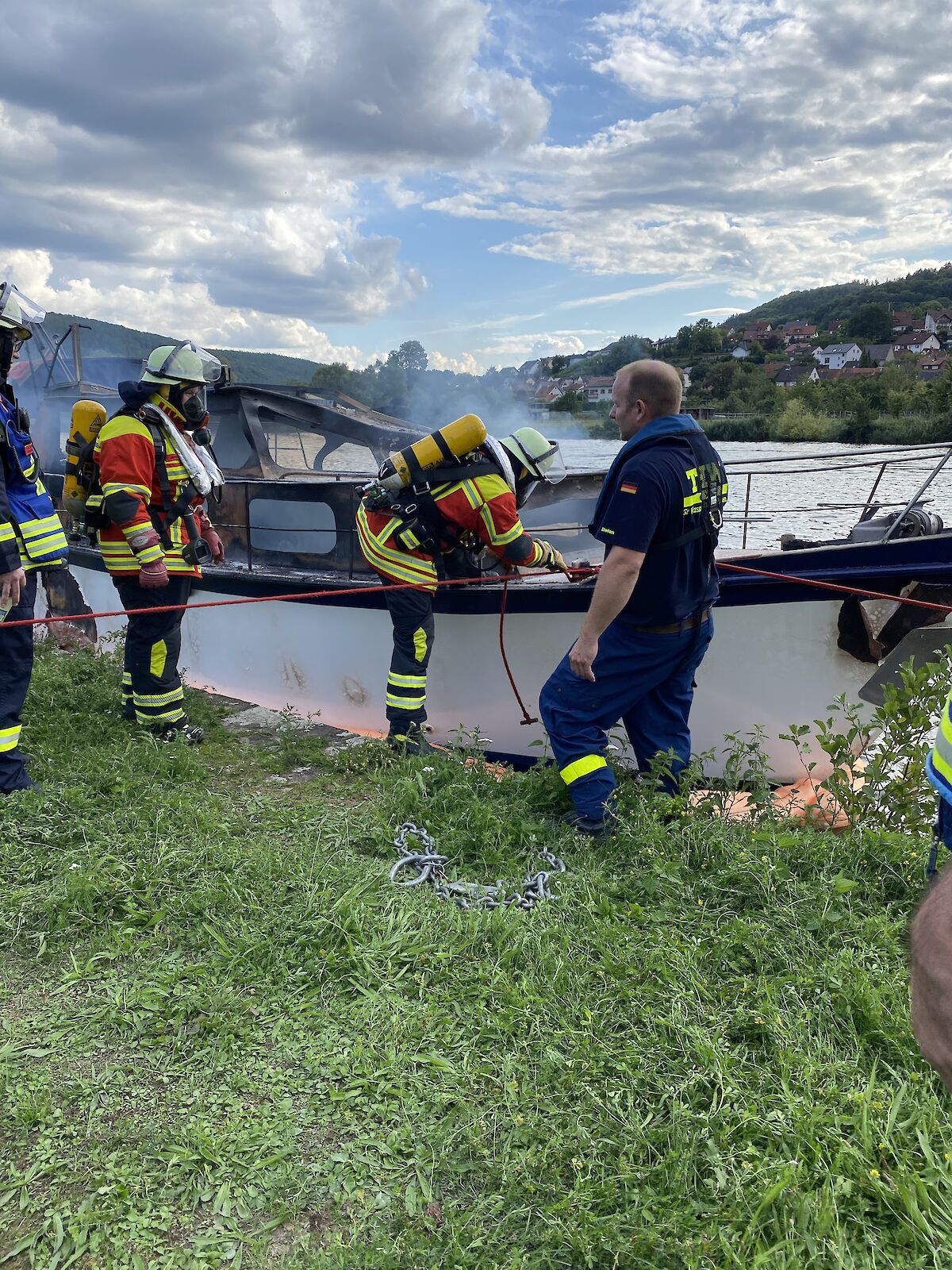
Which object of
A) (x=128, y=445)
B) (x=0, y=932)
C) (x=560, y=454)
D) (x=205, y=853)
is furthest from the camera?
(x=560, y=454)

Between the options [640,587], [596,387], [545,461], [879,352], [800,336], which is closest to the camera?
[640,587]

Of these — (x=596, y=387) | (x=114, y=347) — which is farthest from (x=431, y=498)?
(x=114, y=347)

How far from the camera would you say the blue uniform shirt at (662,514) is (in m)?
3.12

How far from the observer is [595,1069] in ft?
6.46

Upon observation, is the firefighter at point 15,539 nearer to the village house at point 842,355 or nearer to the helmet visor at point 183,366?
the helmet visor at point 183,366

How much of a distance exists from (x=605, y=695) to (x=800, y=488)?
1003 centimetres

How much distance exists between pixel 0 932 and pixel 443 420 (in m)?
7.20

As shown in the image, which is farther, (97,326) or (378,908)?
(97,326)

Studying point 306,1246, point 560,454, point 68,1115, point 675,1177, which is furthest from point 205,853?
point 560,454

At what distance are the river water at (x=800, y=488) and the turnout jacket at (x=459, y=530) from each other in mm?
1629

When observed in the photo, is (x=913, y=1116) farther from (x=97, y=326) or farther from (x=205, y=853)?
(x=97, y=326)

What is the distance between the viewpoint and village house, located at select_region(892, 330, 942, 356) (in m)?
40.8

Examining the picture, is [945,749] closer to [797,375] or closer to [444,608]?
[444,608]

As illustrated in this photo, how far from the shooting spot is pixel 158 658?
4625 millimetres
